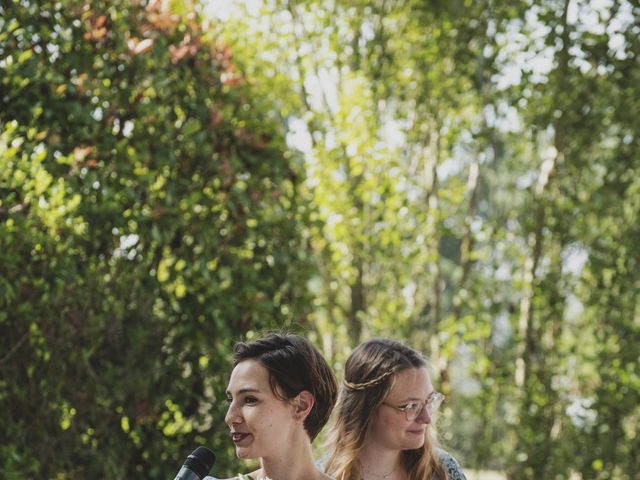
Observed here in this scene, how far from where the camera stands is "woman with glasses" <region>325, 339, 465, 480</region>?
11.5 feet

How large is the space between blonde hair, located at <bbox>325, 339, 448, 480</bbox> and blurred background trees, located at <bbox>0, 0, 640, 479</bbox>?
103cm

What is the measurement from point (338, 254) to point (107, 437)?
2268mm

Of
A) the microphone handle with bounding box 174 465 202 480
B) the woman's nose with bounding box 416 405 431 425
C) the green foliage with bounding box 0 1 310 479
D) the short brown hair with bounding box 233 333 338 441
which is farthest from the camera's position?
the green foliage with bounding box 0 1 310 479

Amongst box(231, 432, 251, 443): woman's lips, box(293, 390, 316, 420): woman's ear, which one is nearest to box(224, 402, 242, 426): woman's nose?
box(231, 432, 251, 443): woman's lips

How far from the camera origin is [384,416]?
3.52 m

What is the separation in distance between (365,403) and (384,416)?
8 cm

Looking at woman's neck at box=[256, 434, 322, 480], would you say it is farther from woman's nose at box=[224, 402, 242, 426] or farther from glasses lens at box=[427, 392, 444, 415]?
glasses lens at box=[427, 392, 444, 415]

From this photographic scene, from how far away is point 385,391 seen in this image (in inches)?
139

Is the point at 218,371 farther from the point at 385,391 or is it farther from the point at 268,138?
the point at 385,391

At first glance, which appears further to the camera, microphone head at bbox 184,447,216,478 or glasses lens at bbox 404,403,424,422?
glasses lens at bbox 404,403,424,422

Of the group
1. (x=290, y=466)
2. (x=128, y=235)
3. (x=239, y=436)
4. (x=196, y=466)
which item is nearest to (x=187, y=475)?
(x=196, y=466)

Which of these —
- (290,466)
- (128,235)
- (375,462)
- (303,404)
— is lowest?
(375,462)

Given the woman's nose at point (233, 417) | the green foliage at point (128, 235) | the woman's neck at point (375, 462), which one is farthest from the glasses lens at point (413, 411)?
the green foliage at point (128, 235)

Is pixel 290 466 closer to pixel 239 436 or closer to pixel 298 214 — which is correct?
pixel 239 436
